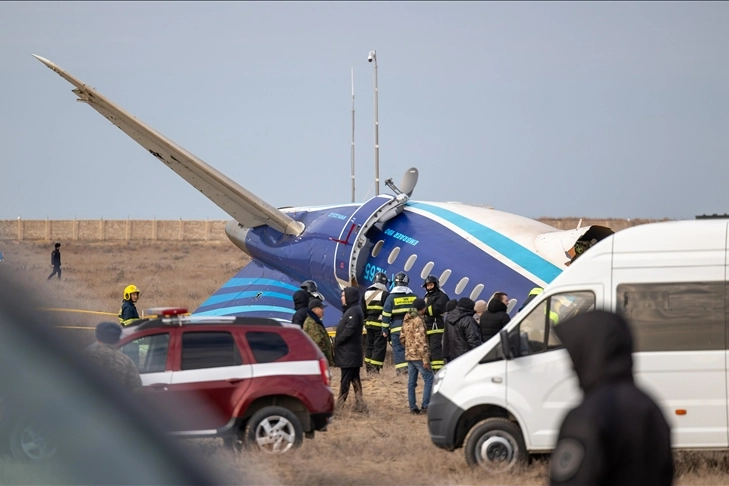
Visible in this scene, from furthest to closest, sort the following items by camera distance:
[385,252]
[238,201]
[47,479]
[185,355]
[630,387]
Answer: [238,201]
[385,252]
[185,355]
[630,387]
[47,479]

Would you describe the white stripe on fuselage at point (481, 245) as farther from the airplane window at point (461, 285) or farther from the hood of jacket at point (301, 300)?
the hood of jacket at point (301, 300)

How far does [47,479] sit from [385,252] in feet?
58.9

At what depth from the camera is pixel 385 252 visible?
20859 millimetres

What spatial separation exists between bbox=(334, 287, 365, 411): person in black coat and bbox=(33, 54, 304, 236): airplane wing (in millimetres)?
9969

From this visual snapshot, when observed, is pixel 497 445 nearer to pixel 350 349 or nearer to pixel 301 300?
pixel 350 349

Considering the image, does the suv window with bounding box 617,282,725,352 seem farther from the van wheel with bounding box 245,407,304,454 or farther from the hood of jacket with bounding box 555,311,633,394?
the hood of jacket with bounding box 555,311,633,394

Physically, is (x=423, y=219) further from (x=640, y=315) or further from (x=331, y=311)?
(x=640, y=315)

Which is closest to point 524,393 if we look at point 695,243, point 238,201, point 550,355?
point 550,355

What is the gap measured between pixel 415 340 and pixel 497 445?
4.28 m

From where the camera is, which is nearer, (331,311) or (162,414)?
(162,414)

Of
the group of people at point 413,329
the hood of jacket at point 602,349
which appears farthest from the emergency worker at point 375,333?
the hood of jacket at point 602,349

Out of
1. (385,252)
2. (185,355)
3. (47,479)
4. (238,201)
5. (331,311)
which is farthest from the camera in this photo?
(238,201)

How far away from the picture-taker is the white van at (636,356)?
9.85 metres

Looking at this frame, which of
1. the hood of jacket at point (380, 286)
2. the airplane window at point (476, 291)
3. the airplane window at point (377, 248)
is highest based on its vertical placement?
the airplane window at point (377, 248)
